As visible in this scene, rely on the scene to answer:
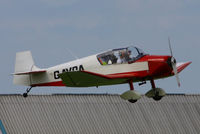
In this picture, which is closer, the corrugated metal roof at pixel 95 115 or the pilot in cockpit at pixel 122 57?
the pilot in cockpit at pixel 122 57

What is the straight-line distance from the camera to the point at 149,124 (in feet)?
134

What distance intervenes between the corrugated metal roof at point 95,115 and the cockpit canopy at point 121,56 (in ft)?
51.1

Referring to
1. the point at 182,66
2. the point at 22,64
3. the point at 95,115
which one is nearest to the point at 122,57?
the point at 182,66

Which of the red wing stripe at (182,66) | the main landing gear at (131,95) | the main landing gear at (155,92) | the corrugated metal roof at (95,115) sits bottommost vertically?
the corrugated metal roof at (95,115)

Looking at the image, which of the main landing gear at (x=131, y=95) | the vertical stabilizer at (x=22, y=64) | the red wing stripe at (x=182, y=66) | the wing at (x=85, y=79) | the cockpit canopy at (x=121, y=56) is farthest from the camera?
the vertical stabilizer at (x=22, y=64)

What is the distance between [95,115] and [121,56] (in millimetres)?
16753

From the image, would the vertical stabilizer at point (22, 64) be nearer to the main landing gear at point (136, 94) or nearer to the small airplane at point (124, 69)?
the small airplane at point (124, 69)

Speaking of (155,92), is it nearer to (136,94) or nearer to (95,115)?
(136,94)

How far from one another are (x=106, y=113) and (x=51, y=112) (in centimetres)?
390

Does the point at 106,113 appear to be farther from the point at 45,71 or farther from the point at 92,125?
the point at 45,71

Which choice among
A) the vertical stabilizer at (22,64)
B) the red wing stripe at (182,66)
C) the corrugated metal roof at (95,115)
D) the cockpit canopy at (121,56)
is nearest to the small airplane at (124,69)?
the cockpit canopy at (121,56)

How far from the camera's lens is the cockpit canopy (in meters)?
23.1

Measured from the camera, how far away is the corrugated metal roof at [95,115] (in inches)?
1489

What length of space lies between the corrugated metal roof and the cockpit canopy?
1558cm
